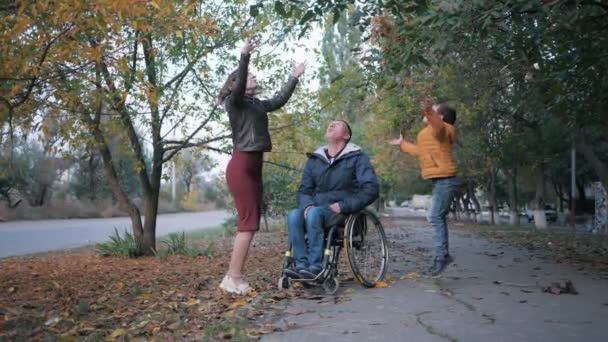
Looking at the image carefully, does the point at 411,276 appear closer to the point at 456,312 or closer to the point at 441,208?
the point at 441,208

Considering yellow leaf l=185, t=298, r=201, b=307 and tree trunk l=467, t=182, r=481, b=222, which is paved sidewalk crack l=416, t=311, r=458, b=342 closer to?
yellow leaf l=185, t=298, r=201, b=307

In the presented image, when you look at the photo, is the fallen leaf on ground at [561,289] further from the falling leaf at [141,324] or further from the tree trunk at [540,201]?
the tree trunk at [540,201]

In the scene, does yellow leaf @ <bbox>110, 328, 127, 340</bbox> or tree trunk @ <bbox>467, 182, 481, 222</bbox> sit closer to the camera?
yellow leaf @ <bbox>110, 328, 127, 340</bbox>

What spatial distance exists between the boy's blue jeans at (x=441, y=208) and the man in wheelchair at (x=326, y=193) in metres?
1.21

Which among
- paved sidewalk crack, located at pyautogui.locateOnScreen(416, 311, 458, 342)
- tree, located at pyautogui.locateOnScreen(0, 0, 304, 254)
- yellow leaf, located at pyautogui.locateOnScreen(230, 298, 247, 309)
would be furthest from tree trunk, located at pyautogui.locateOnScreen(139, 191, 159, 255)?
paved sidewalk crack, located at pyautogui.locateOnScreen(416, 311, 458, 342)

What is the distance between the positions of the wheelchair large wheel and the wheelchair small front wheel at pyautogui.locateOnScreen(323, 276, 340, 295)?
215 millimetres

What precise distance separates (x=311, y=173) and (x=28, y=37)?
117 inches

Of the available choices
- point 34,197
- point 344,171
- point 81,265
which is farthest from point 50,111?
point 34,197

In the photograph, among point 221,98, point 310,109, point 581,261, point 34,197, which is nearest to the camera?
point 221,98

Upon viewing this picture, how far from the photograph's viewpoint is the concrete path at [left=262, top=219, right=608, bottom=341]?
157 inches

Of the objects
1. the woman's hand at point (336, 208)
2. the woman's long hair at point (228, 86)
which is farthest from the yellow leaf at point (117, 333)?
the woman's long hair at point (228, 86)

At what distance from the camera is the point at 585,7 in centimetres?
943

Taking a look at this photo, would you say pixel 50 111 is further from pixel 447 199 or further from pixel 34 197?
pixel 34 197

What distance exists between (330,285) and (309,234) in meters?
0.50
